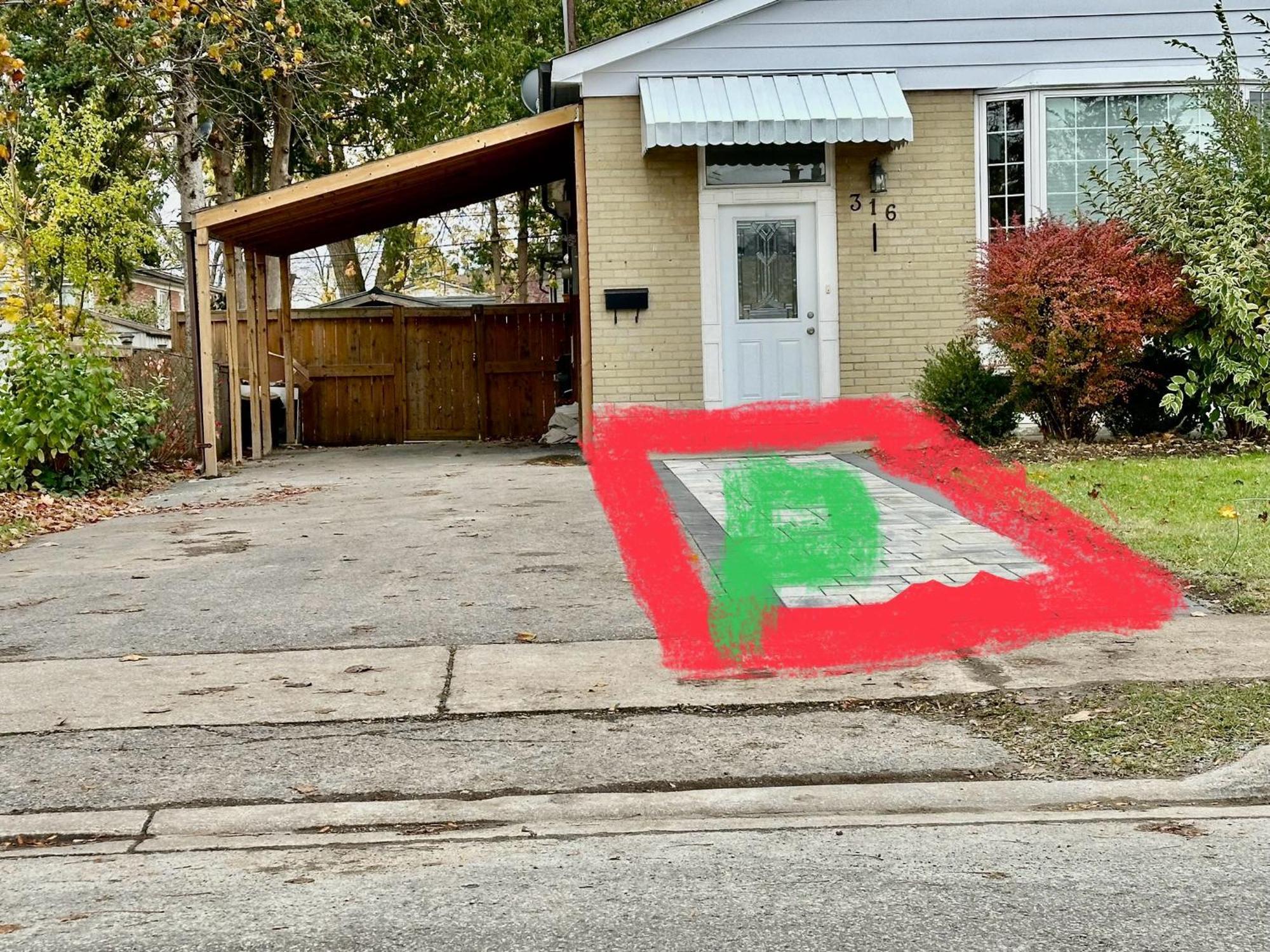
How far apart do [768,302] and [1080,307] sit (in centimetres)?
375

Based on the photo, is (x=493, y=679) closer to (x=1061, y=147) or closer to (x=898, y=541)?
(x=898, y=541)

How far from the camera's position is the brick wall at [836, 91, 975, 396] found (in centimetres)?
1398

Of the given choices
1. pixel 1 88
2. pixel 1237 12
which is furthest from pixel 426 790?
pixel 1 88

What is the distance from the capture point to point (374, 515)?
10.7 meters

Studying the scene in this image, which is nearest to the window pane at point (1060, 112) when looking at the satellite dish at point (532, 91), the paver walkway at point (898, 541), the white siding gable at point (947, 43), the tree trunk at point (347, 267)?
the white siding gable at point (947, 43)

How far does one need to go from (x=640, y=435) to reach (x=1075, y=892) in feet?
35.9

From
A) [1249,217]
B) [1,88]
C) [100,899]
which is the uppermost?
[1,88]

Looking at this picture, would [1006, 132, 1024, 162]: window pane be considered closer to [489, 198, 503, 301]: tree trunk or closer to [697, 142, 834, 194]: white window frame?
[697, 142, 834, 194]: white window frame

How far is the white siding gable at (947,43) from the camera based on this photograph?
13.7 m

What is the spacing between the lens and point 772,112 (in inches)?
516

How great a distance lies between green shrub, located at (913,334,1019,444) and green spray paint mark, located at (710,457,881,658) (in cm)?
130

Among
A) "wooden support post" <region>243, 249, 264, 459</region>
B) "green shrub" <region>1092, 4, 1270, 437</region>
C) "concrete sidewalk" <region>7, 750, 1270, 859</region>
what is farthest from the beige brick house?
"concrete sidewalk" <region>7, 750, 1270, 859</region>

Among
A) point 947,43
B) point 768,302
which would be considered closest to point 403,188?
point 768,302

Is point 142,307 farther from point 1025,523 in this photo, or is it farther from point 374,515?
point 1025,523
